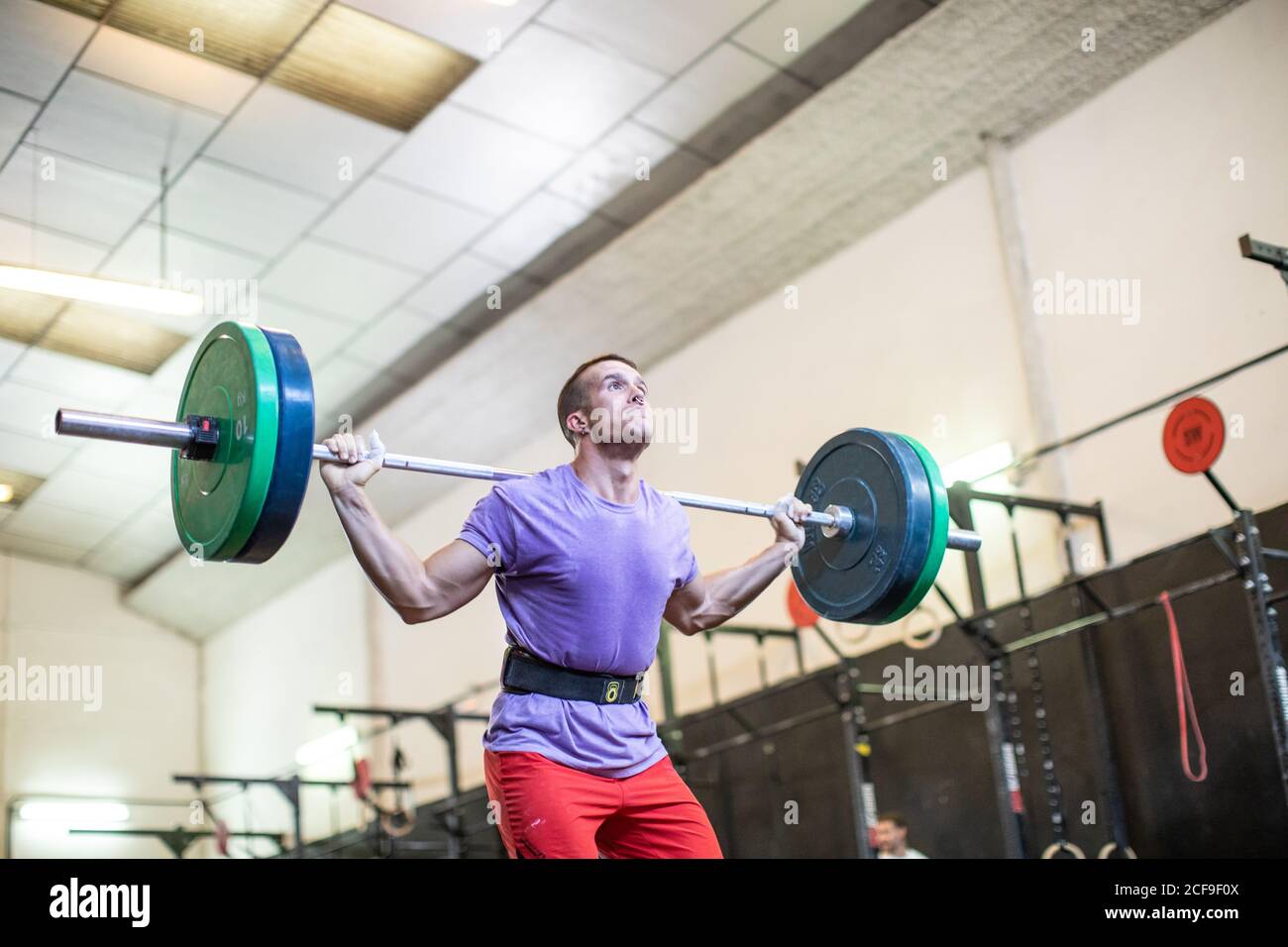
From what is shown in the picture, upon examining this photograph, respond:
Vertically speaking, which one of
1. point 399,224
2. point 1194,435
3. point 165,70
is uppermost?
point 165,70

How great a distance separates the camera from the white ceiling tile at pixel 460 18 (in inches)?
225

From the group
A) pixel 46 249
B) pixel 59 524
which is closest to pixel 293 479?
pixel 46 249

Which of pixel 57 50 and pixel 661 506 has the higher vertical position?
pixel 57 50

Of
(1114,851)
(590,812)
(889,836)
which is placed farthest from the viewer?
(889,836)

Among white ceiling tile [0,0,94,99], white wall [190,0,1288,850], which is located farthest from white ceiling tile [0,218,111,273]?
white wall [190,0,1288,850]

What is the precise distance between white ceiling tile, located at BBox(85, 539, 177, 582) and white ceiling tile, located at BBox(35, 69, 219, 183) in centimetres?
472

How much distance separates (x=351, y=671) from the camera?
10.0 meters

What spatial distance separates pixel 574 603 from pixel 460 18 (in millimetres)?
4099

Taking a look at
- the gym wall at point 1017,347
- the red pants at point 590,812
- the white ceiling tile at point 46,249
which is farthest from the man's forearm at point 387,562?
the white ceiling tile at point 46,249

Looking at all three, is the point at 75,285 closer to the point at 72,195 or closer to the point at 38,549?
the point at 72,195

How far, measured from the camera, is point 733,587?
2.77 metres
